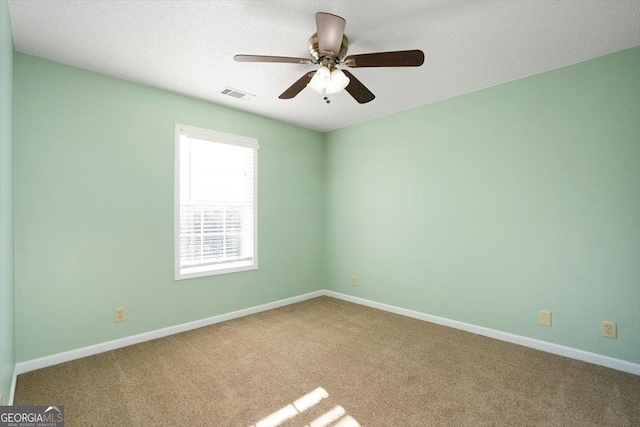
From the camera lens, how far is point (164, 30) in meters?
2.12

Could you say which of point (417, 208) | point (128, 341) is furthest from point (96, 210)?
point (417, 208)

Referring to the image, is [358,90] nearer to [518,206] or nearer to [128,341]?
[518,206]

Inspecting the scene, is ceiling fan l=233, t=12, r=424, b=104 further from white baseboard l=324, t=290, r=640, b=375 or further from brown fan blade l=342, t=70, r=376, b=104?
white baseboard l=324, t=290, r=640, b=375

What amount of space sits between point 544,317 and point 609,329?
0.43 metres

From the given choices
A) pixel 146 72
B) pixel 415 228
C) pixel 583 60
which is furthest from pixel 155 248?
pixel 583 60

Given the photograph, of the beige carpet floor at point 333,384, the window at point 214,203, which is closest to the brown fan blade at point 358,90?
the window at point 214,203

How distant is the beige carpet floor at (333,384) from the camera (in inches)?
72.7

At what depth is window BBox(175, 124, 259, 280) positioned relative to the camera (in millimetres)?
3289

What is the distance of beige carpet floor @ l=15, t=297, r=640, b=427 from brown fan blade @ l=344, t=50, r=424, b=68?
2179mm

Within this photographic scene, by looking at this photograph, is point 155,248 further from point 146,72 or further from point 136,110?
point 146,72

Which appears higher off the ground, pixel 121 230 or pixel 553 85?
pixel 553 85

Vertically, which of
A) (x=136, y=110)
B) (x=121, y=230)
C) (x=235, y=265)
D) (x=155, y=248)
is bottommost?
(x=235, y=265)

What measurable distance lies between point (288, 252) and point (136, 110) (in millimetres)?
2430

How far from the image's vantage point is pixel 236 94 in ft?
10.6
